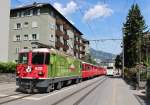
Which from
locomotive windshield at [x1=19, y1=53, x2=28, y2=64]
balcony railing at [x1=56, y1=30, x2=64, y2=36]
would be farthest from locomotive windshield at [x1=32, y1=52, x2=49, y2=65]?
balcony railing at [x1=56, y1=30, x2=64, y2=36]

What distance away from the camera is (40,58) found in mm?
22203

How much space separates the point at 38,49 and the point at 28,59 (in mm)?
926

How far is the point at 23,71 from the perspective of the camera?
870 inches

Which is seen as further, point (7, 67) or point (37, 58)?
point (7, 67)

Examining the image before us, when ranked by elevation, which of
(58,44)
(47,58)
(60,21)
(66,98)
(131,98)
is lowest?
(131,98)

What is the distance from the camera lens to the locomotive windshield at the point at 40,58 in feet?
72.6

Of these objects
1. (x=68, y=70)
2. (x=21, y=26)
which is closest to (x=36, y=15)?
(x=21, y=26)

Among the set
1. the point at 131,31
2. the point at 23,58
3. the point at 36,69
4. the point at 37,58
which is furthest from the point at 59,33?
the point at 36,69

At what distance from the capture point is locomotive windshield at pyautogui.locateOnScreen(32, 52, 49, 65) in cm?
2212

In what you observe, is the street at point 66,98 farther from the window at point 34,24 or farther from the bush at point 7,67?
the window at point 34,24

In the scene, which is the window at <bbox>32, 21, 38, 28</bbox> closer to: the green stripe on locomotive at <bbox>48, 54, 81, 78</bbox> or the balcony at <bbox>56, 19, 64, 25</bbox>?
the balcony at <bbox>56, 19, 64, 25</bbox>

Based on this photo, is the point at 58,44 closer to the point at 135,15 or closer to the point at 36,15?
the point at 36,15

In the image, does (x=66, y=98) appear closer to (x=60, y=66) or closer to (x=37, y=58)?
(x=37, y=58)

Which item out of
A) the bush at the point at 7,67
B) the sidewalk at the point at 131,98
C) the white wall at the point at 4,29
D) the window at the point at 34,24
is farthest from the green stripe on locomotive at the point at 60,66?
the window at the point at 34,24
